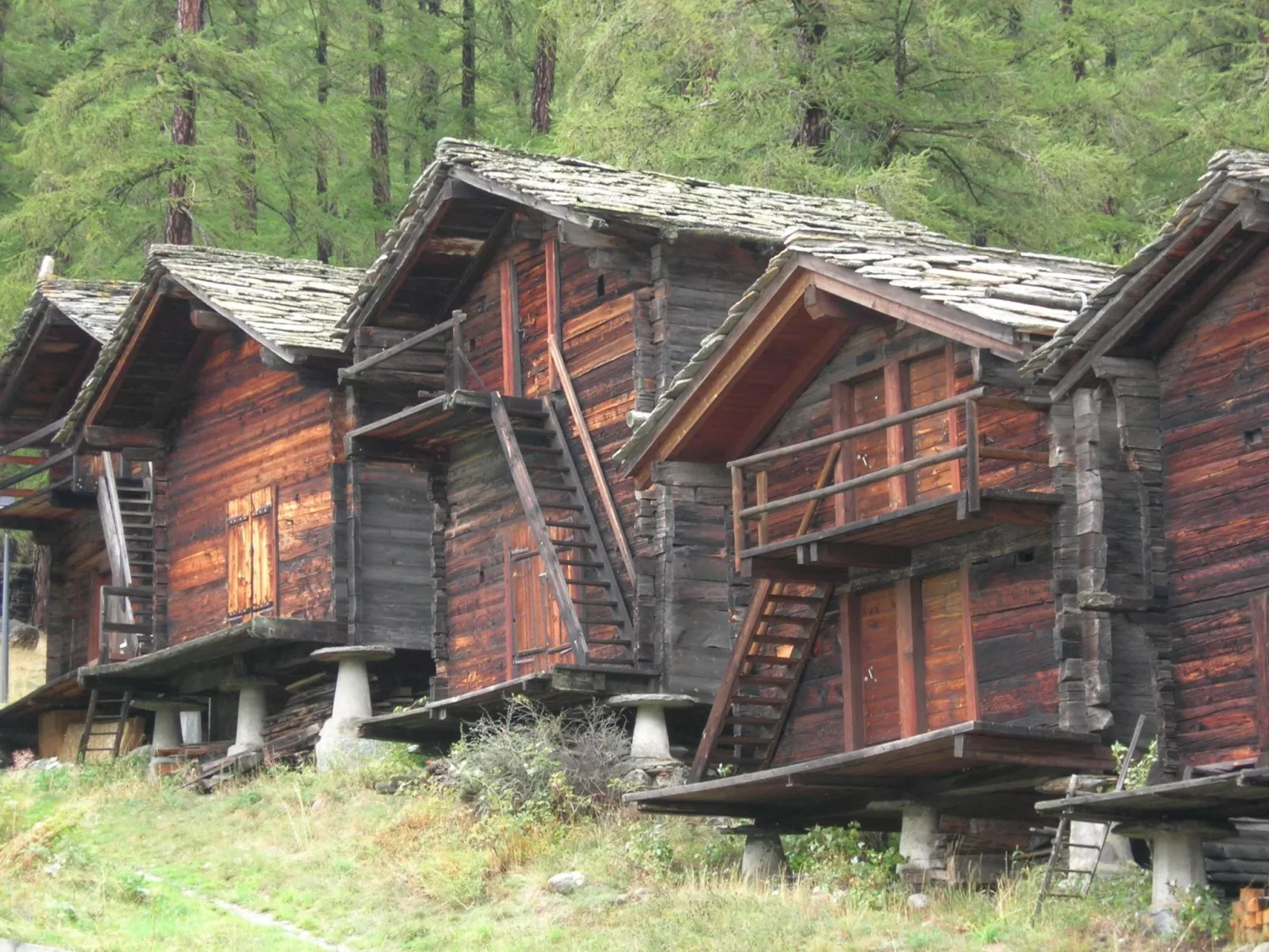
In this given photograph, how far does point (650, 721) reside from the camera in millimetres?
23438

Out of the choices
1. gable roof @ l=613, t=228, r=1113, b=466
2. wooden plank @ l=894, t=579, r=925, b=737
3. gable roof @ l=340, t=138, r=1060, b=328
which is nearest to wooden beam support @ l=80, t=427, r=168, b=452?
gable roof @ l=340, t=138, r=1060, b=328

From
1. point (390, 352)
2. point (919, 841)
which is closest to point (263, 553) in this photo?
point (390, 352)

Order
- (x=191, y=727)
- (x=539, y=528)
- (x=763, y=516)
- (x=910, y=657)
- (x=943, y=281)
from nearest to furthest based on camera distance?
(x=943, y=281) < (x=910, y=657) < (x=763, y=516) < (x=539, y=528) < (x=191, y=727)

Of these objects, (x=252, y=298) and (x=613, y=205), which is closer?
(x=613, y=205)

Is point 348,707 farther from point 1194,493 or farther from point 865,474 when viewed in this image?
point 1194,493

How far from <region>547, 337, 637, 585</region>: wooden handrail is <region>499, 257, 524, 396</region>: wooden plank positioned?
2.21ft

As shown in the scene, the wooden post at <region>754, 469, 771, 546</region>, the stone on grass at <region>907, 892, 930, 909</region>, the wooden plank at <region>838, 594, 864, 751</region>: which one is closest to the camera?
the stone on grass at <region>907, 892, 930, 909</region>

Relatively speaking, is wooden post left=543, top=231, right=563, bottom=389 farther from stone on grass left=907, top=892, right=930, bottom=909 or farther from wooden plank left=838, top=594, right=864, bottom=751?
stone on grass left=907, top=892, right=930, bottom=909

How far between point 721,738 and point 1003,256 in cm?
548

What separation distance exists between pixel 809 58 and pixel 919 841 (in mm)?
16597

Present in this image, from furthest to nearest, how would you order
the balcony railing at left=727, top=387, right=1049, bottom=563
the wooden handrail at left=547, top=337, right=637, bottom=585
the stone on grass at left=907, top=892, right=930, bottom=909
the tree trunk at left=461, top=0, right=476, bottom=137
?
the tree trunk at left=461, top=0, right=476, bottom=137 < the wooden handrail at left=547, top=337, right=637, bottom=585 < the balcony railing at left=727, top=387, right=1049, bottom=563 < the stone on grass at left=907, top=892, right=930, bottom=909

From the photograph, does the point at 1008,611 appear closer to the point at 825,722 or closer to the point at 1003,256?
the point at 825,722

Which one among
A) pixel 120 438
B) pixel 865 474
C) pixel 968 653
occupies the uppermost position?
pixel 120 438

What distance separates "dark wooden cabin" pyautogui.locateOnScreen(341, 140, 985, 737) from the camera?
23.9 metres
